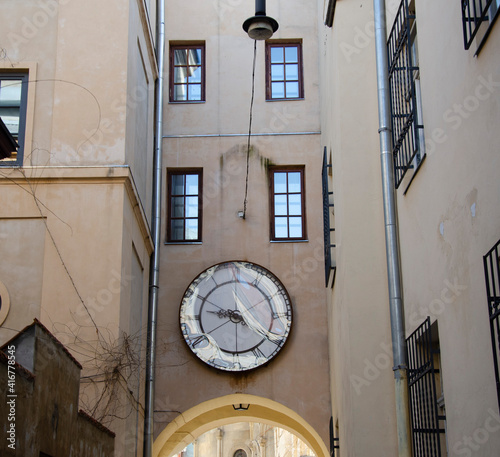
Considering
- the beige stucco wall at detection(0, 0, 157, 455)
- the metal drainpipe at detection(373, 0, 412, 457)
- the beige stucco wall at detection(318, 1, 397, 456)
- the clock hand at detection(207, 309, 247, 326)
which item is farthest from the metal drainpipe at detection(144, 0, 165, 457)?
the metal drainpipe at detection(373, 0, 412, 457)

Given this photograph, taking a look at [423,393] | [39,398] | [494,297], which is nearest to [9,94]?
[39,398]

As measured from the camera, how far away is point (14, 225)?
12383 millimetres

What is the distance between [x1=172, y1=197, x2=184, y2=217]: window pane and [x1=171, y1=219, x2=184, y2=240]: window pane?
0.42ft

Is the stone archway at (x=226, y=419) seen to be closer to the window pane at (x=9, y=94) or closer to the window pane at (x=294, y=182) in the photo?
the window pane at (x=294, y=182)

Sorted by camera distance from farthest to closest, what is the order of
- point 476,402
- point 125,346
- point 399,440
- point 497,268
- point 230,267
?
point 230,267 → point 125,346 → point 399,440 → point 476,402 → point 497,268

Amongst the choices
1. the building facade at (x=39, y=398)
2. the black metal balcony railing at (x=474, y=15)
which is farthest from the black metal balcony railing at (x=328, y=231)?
the black metal balcony railing at (x=474, y=15)

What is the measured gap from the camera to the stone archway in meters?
15.0

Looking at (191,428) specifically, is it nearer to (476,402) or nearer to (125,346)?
(125,346)

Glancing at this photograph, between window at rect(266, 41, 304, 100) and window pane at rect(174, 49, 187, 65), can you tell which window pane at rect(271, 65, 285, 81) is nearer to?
window at rect(266, 41, 304, 100)

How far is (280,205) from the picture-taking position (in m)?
16.1

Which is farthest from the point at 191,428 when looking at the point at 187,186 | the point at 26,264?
the point at 26,264

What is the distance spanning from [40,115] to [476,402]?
8.16m

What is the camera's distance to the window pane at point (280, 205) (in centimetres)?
1603

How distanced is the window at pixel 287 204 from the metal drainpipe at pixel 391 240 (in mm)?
5103
